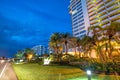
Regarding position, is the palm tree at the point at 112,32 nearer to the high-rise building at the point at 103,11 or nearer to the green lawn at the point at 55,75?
the green lawn at the point at 55,75

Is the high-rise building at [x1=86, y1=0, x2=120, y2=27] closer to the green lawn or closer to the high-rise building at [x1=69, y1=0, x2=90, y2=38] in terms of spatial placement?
the high-rise building at [x1=69, y1=0, x2=90, y2=38]

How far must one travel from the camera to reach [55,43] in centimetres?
7019

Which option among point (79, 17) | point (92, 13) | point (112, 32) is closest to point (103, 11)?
point (92, 13)

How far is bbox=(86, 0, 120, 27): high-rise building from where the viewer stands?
90706 mm

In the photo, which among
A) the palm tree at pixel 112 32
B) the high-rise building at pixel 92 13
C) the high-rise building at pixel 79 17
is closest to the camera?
the palm tree at pixel 112 32

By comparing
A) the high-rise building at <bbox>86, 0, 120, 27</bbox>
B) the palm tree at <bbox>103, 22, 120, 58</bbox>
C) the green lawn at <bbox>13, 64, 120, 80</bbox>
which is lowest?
the green lawn at <bbox>13, 64, 120, 80</bbox>

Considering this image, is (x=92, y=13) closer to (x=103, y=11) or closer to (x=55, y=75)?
(x=103, y=11)

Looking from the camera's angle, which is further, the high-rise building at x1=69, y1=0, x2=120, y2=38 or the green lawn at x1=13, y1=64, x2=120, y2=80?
the high-rise building at x1=69, y1=0, x2=120, y2=38

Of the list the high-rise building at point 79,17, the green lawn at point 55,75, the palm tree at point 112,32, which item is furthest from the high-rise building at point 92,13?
the green lawn at point 55,75

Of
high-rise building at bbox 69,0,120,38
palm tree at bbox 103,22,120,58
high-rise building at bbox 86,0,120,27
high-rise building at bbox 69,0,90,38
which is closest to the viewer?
palm tree at bbox 103,22,120,58

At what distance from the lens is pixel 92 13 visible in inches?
4437

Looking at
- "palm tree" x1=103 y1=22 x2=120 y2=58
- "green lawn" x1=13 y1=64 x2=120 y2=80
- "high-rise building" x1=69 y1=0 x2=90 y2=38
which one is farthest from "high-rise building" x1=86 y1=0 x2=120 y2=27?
"green lawn" x1=13 y1=64 x2=120 y2=80

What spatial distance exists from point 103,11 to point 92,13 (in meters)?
12.6

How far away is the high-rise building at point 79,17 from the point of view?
123450 millimetres
